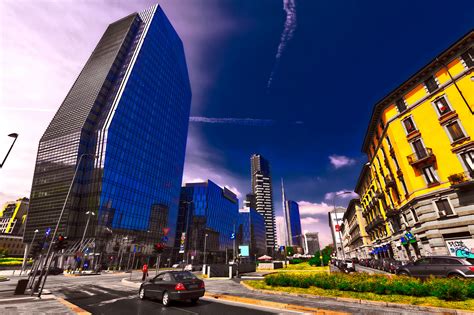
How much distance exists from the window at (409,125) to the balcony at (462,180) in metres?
7.69

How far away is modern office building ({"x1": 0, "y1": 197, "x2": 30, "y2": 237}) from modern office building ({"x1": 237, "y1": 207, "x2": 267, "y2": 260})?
120m

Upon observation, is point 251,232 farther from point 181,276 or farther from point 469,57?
point 181,276

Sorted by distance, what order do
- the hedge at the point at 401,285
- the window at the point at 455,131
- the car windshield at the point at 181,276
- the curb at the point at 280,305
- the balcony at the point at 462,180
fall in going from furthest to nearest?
the window at the point at 455,131, the balcony at the point at 462,180, the car windshield at the point at 181,276, the hedge at the point at 401,285, the curb at the point at 280,305

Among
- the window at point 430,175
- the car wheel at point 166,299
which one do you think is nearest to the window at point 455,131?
the window at point 430,175

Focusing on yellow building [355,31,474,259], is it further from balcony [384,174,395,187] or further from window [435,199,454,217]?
balcony [384,174,395,187]

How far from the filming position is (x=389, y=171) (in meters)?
35.2

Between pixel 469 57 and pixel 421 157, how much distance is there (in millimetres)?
11253

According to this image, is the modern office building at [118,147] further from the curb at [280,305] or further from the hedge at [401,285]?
the hedge at [401,285]

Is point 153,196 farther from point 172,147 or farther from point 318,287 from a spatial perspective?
A: point 318,287

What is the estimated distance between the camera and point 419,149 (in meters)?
28.0

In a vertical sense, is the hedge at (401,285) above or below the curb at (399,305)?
above

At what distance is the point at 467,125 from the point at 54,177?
274 feet

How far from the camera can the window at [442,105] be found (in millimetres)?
25656

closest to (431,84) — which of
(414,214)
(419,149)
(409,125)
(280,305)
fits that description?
(409,125)
